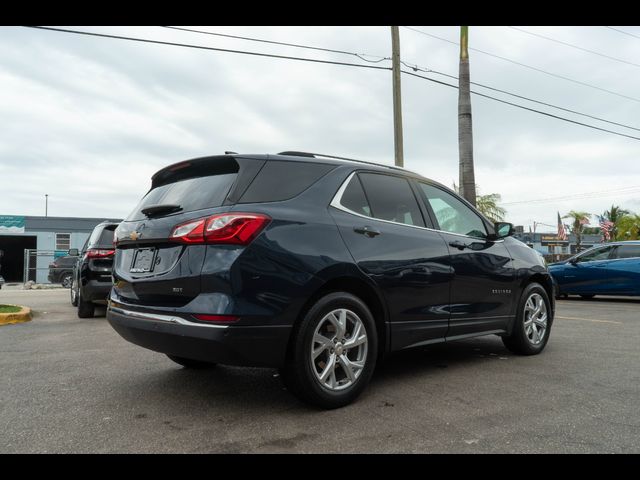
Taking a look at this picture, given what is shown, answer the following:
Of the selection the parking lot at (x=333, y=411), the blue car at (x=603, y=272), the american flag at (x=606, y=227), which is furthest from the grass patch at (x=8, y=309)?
the american flag at (x=606, y=227)

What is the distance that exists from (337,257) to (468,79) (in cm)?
1261

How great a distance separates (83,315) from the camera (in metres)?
8.52

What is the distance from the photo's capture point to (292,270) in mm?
3170

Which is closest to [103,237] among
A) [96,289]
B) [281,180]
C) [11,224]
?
[96,289]

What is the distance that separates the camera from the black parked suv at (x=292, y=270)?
305 centimetres

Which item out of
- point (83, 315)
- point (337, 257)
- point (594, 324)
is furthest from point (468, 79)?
point (337, 257)

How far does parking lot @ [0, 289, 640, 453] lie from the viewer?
9.15 feet

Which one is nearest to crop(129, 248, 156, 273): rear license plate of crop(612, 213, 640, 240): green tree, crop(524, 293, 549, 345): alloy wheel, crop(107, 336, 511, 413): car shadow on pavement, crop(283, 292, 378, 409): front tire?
crop(107, 336, 511, 413): car shadow on pavement

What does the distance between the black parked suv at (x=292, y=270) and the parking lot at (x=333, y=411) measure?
1.11 ft

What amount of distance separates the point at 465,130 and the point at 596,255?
15.5 ft

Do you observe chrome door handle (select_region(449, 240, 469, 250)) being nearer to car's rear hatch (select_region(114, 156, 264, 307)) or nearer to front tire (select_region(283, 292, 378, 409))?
front tire (select_region(283, 292, 378, 409))

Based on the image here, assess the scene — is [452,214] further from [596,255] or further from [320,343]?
[596,255]

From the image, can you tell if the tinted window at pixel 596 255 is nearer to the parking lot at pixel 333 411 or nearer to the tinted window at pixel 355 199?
the parking lot at pixel 333 411

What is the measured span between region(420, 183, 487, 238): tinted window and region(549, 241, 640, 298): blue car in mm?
8568
